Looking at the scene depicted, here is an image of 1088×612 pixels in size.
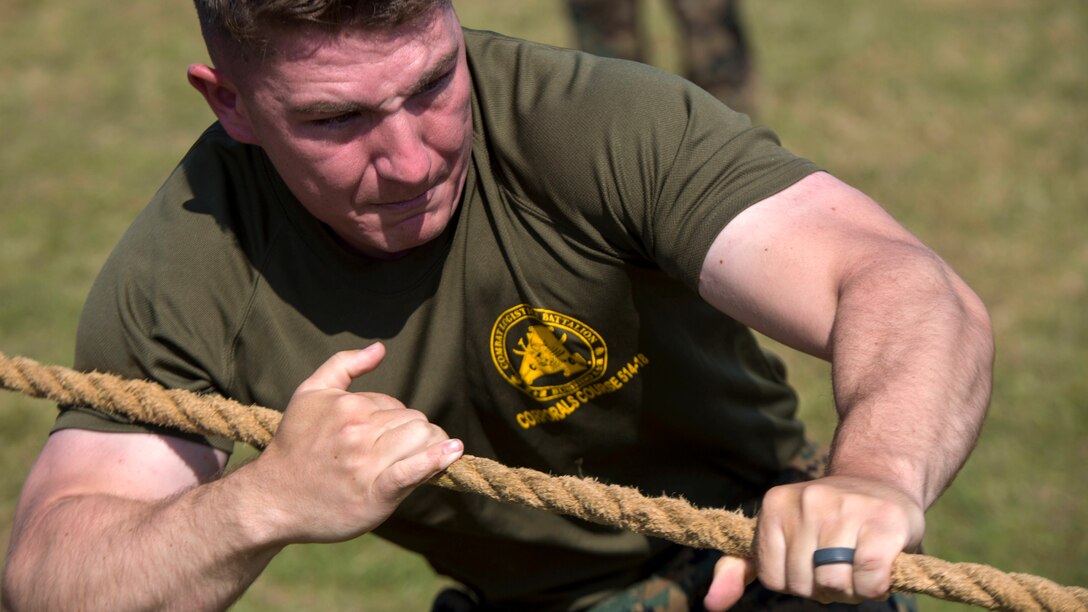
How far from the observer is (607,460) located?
2836 millimetres

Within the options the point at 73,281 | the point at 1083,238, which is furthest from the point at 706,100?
the point at 73,281

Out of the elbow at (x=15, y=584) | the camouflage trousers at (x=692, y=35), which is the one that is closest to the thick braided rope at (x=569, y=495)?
the elbow at (x=15, y=584)

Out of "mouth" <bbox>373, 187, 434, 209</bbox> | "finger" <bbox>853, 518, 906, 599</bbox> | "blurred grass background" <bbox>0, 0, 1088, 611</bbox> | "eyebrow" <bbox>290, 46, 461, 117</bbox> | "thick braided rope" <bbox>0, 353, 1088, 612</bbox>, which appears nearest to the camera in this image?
"finger" <bbox>853, 518, 906, 599</bbox>

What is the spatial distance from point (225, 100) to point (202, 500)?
0.79 metres

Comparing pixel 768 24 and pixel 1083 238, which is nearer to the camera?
pixel 1083 238

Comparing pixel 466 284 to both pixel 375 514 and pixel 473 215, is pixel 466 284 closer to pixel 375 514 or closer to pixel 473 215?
pixel 473 215

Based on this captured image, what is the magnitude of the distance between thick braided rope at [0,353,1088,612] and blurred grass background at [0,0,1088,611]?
6.68ft

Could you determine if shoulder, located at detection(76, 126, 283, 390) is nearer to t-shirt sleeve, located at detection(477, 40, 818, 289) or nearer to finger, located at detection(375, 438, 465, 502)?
t-shirt sleeve, located at detection(477, 40, 818, 289)

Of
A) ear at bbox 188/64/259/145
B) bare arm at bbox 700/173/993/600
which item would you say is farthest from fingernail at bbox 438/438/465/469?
ear at bbox 188/64/259/145

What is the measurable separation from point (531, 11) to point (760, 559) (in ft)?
24.7

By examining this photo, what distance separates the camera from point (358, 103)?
233 centimetres

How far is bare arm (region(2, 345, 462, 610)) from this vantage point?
2.12 meters

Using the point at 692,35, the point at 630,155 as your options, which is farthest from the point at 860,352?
the point at 692,35

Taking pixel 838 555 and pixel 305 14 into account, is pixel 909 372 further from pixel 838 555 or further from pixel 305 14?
pixel 305 14
